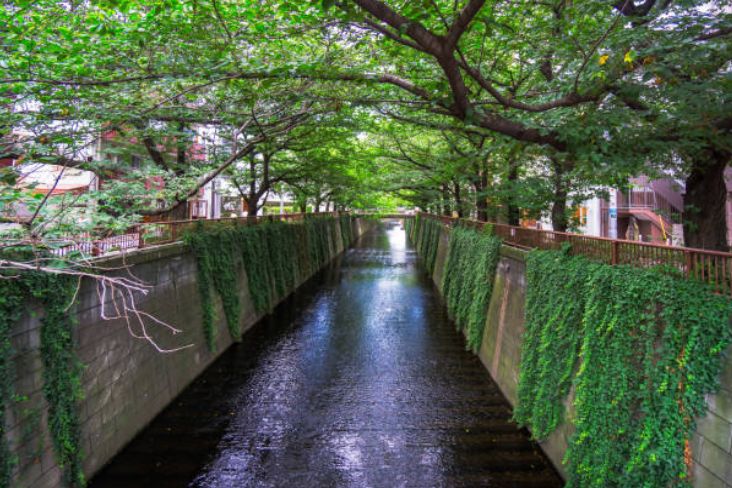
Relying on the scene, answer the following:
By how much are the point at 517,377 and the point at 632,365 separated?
15.2ft

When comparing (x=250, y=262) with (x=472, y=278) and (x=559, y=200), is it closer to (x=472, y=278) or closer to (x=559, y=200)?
(x=472, y=278)

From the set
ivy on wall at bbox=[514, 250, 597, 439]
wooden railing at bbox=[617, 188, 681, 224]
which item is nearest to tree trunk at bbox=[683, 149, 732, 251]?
ivy on wall at bbox=[514, 250, 597, 439]

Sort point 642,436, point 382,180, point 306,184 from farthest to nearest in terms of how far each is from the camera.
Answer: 1. point 382,180
2. point 306,184
3. point 642,436

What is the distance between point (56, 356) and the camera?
579 centimetres

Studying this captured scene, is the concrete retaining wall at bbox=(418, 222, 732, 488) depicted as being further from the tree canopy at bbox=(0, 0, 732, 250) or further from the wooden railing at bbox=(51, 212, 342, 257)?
the wooden railing at bbox=(51, 212, 342, 257)

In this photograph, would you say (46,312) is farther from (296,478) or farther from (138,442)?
(296,478)

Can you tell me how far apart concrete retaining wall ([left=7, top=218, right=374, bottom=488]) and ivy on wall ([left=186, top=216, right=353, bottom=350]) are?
0.41m

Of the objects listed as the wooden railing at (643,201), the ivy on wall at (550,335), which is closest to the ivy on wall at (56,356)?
the ivy on wall at (550,335)

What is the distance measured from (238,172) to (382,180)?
50.0 ft

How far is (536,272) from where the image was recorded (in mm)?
8352

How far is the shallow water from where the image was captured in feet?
23.3

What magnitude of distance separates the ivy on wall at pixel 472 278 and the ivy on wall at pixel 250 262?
8833 mm

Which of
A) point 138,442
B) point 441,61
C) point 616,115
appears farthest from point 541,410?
point 138,442

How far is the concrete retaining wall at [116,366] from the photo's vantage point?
212 inches
